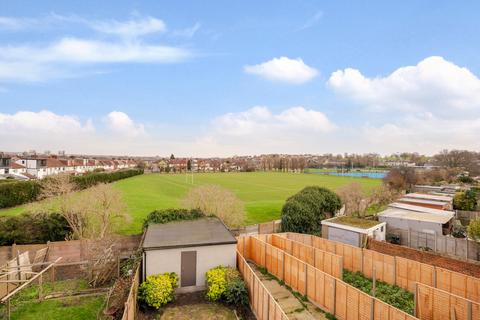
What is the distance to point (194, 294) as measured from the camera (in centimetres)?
1322

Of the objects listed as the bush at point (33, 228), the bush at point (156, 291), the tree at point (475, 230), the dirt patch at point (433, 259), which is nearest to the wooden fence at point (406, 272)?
the dirt patch at point (433, 259)

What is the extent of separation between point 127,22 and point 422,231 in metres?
25.9

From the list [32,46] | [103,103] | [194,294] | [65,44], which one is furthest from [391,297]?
[103,103]

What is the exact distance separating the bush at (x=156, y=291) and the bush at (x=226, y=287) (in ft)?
5.71

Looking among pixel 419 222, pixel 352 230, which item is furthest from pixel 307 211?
pixel 419 222

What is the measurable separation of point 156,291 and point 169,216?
6.92 m

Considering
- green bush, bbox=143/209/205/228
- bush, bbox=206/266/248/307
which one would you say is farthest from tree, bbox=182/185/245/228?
bush, bbox=206/266/248/307

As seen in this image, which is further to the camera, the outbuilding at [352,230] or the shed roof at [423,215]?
the shed roof at [423,215]

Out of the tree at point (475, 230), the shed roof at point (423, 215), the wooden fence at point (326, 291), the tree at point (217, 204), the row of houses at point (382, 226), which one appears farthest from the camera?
the tree at point (217, 204)

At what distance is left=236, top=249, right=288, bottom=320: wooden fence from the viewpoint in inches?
361

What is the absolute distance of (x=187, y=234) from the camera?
1509 cm

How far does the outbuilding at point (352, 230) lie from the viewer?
20.5 meters

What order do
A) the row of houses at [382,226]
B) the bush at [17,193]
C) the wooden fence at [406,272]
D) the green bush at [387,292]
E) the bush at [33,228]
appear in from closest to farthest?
1. the wooden fence at [406,272]
2. the green bush at [387,292]
3. the bush at [33,228]
4. the row of houses at [382,226]
5. the bush at [17,193]

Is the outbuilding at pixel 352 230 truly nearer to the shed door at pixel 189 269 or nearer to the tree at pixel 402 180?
the shed door at pixel 189 269
